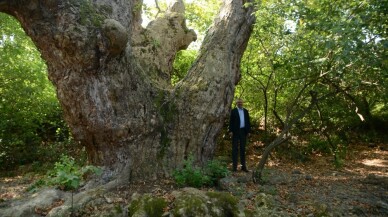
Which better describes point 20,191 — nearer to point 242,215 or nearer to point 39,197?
point 39,197

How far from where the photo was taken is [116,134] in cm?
500

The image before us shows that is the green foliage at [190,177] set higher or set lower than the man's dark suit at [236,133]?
lower

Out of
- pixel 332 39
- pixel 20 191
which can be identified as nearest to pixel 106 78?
pixel 20 191

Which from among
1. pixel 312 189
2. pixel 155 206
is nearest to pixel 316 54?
pixel 312 189

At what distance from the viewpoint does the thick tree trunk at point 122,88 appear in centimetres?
461

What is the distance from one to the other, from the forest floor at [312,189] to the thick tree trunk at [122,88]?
27.8 inches

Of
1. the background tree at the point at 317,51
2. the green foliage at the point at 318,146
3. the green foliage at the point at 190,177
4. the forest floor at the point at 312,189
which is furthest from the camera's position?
the green foliage at the point at 318,146

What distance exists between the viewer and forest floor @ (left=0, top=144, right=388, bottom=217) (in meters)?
4.60

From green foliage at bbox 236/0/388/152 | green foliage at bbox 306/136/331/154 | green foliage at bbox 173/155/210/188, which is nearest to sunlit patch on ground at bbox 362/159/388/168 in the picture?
green foliage at bbox 306/136/331/154

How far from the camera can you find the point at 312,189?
19.0 ft

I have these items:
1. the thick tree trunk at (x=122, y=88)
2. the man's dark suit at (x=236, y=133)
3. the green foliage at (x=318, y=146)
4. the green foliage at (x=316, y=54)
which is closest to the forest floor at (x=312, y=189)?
the man's dark suit at (x=236, y=133)

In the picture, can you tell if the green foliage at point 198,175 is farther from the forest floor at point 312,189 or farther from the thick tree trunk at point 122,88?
the thick tree trunk at point 122,88

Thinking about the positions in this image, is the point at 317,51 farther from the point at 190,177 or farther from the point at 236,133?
the point at 190,177

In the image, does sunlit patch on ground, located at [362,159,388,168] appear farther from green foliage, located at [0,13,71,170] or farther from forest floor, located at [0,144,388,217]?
green foliage, located at [0,13,71,170]
